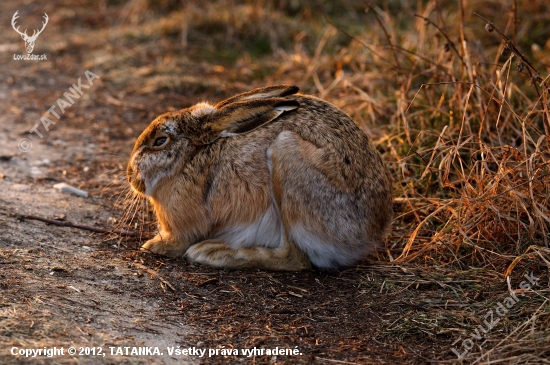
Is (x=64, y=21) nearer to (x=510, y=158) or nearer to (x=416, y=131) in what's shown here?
(x=416, y=131)

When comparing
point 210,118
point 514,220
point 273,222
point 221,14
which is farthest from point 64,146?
point 514,220

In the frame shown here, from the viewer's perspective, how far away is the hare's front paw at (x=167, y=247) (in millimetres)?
4953

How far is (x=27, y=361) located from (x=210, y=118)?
221cm

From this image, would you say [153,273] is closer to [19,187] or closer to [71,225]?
[71,225]

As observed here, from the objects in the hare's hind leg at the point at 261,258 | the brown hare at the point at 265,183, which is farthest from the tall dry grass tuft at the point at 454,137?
the hare's hind leg at the point at 261,258

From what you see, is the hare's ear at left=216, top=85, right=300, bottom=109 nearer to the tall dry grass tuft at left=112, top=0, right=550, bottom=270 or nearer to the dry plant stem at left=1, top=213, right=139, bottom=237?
the tall dry grass tuft at left=112, top=0, right=550, bottom=270

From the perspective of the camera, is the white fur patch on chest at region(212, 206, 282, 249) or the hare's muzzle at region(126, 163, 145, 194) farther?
the hare's muzzle at region(126, 163, 145, 194)

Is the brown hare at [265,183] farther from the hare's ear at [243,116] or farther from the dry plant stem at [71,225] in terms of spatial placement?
the dry plant stem at [71,225]

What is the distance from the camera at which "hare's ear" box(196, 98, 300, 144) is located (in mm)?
4832

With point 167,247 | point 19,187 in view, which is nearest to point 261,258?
point 167,247

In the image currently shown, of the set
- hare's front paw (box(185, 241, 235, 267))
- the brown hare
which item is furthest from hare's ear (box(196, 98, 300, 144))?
hare's front paw (box(185, 241, 235, 267))

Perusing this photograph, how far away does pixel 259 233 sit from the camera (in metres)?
4.88

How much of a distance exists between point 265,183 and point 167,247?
2.69 feet

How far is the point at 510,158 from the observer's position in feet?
17.5
